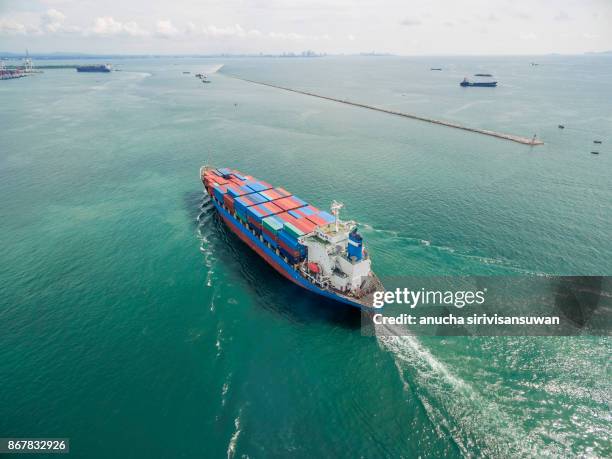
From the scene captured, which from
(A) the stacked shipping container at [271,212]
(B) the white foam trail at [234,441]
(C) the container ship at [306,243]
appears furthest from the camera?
(A) the stacked shipping container at [271,212]

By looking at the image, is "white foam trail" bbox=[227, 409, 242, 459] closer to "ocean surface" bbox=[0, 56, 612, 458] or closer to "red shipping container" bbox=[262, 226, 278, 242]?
"ocean surface" bbox=[0, 56, 612, 458]

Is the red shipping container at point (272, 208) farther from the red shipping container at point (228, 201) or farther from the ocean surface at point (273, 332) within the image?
the ocean surface at point (273, 332)

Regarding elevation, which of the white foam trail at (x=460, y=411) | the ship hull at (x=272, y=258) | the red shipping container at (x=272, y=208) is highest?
the red shipping container at (x=272, y=208)

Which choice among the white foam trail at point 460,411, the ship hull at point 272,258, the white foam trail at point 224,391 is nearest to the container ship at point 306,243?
the ship hull at point 272,258

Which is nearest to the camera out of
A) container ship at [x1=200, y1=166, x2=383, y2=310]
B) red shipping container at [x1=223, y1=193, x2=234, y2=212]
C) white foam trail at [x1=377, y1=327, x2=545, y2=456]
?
white foam trail at [x1=377, y1=327, x2=545, y2=456]

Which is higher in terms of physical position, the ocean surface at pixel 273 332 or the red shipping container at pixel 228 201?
the red shipping container at pixel 228 201

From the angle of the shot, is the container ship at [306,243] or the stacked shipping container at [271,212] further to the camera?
the stacked shipping container at [271,212]

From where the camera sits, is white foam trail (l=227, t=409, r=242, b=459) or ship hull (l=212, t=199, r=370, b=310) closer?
white foam trail (l=227, t=409, r=242, b=459)

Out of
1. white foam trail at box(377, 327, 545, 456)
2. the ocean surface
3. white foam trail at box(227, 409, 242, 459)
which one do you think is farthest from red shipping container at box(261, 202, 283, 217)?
white foam trail at box(227, 409, 242, 459)
